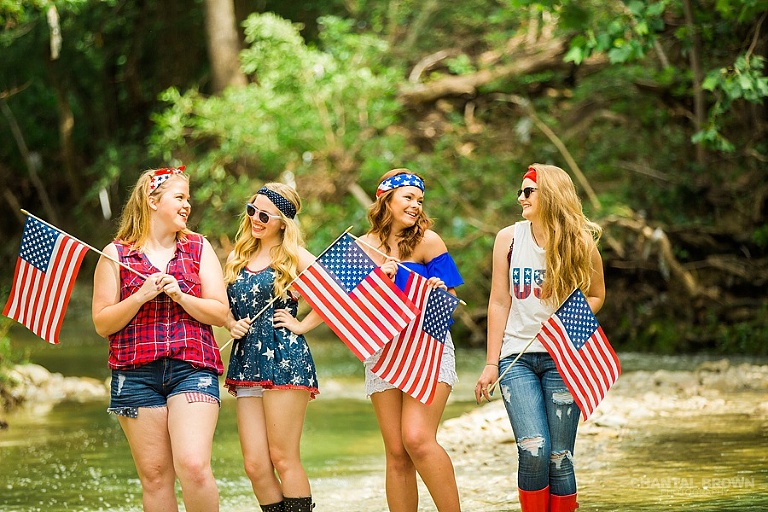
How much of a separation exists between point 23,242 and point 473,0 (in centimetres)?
1714

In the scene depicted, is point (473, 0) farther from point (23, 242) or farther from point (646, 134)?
point (23, 242)

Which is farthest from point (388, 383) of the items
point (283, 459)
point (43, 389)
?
point (43, 389)

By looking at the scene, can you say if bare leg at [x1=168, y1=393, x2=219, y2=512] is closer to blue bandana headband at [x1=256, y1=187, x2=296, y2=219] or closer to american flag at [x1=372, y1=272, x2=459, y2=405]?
american flag at [x1=372, y1=272, x2=459, y2=405]

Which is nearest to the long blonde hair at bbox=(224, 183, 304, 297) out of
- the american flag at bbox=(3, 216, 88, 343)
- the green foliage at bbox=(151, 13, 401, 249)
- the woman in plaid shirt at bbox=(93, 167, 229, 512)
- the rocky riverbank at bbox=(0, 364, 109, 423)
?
the woman in plaid shirt at bbox=(93, 167, 229, 512)

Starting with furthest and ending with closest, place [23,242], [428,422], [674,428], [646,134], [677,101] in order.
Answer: [646,134] < [677,101] < [674,428] < [23,242] < [428,422]

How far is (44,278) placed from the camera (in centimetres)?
584

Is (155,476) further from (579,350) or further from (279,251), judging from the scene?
(579,350)

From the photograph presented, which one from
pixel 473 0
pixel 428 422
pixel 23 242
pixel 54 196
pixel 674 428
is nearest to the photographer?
pixel 428 422

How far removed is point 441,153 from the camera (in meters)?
19.2

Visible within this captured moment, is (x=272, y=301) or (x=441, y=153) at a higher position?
(x=441, y=153)

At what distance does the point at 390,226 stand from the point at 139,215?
1.30 m

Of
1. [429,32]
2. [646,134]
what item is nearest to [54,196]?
[429,32]

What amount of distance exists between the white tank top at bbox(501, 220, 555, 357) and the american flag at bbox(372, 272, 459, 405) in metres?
0.37

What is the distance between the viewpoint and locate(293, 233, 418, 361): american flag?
18.9ft
